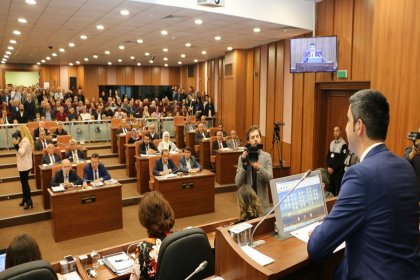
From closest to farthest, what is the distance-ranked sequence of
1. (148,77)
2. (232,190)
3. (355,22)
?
(355,22) < (232,190) < (148,77)

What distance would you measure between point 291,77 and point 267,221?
7.39 m

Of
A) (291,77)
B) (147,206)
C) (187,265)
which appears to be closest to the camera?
(187,265)

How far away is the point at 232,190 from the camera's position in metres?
8.47

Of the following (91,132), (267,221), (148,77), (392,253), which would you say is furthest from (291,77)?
(148,77)

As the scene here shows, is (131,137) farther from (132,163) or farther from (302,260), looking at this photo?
(302,260)

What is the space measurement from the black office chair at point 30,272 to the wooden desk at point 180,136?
968cm

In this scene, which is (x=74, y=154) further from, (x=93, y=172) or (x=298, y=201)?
(x=298, y=201)

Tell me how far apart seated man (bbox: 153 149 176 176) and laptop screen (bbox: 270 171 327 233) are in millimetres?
4804

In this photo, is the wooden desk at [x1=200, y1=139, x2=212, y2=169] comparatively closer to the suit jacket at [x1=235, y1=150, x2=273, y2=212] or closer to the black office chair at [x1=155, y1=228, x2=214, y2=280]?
the suit jacket at [x1=235, y1=150, x2=273, y2=212]

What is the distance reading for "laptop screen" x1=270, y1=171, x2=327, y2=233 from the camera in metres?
2.06

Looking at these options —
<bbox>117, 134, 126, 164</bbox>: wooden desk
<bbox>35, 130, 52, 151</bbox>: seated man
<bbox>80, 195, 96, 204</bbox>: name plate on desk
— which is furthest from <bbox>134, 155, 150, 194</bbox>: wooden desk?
<bbox>35, 130, 52, 151</bbox>: seated man

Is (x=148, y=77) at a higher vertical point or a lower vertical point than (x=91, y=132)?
higher

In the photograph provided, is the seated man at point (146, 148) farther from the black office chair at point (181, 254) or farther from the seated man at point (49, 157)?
the black office chair at point (181, 254)

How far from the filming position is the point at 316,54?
722cm
